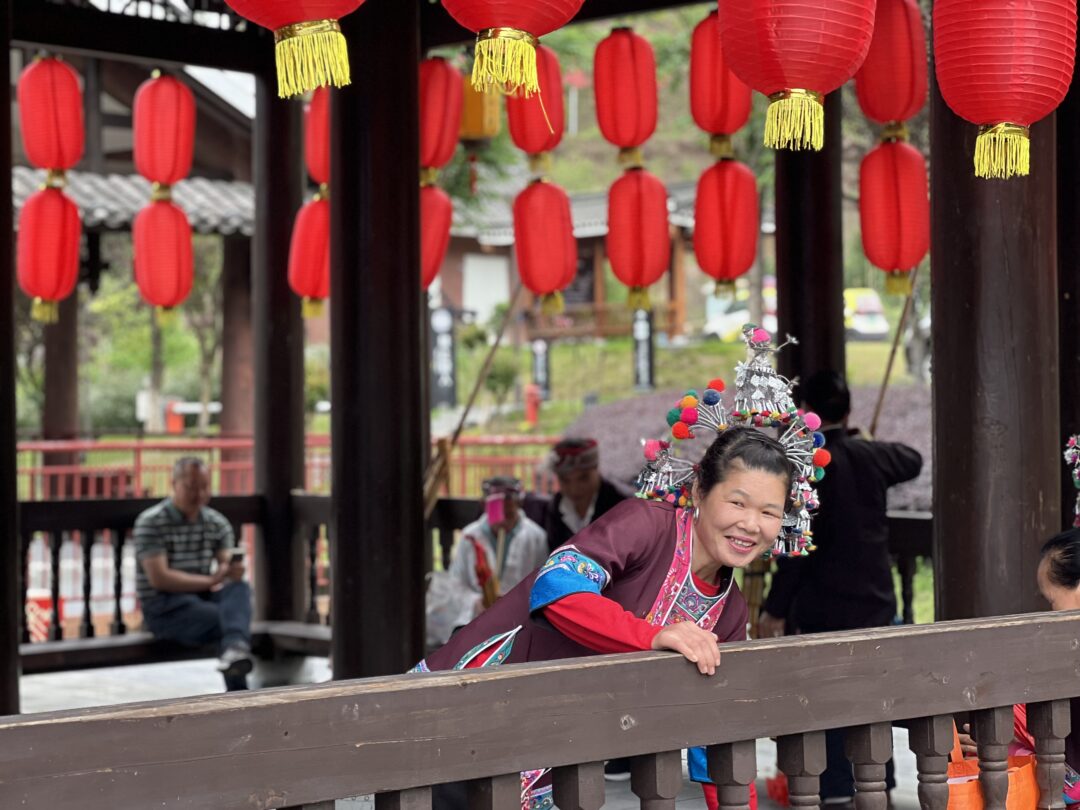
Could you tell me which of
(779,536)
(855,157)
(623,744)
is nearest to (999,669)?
(779,536)

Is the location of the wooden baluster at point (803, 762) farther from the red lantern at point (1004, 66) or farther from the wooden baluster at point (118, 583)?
the wooden baluster at point (118, 583)

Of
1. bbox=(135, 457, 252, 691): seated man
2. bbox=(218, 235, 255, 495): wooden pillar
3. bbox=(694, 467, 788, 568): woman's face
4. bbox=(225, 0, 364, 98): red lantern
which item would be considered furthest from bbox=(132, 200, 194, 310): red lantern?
bbox=(694, 467, 788, 568): woman's face

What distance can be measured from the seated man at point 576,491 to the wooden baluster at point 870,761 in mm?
3127

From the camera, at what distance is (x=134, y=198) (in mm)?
10320

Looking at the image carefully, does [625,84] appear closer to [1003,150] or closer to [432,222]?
[432,222]

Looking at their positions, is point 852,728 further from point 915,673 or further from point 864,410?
point 864,410

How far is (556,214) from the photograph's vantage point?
22.1 feet

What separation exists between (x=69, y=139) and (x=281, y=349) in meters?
1.51

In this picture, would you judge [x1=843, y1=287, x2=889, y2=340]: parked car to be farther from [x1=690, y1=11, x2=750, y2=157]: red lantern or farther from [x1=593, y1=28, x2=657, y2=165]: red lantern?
[x1=690, y1=11, x2=750, y2=157]: red lantern

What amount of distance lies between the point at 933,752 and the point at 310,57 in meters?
1.87

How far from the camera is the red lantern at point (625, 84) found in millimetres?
6461

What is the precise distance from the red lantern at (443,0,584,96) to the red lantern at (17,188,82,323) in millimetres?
4264

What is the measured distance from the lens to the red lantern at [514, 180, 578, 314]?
6723 millimetres

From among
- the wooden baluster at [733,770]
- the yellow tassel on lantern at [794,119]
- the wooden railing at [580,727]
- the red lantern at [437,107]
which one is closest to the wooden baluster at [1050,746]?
the wooden railing at [580,727]
